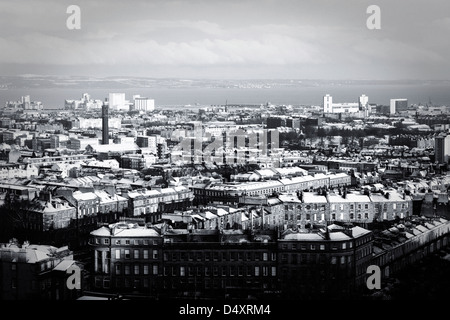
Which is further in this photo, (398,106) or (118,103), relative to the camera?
(118,103)

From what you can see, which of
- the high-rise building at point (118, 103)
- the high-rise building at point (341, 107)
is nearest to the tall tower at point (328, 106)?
the high-rise building at point (341, 107)

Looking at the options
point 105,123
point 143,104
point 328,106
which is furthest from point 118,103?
point 328,106

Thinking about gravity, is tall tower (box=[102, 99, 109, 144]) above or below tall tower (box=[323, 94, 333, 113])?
below

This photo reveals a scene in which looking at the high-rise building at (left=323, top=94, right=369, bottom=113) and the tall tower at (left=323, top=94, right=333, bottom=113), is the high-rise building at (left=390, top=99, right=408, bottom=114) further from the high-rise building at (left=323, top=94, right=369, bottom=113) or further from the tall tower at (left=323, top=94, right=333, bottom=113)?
the tall tower at (left=323, top=94, right=333, bottom=113)

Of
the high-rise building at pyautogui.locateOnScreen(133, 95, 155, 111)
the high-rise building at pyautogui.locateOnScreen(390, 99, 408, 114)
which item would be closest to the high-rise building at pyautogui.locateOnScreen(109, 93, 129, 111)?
the high-rise building at pyautogui.locateOnScreen(133, 95, 155, 111)

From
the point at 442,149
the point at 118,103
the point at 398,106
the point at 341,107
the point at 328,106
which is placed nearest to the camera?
the point at 442,149

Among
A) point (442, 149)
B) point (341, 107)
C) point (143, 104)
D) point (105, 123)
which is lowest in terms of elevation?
point (442, 149)

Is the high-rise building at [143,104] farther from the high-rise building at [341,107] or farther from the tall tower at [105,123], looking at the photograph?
the high-rise building at [341,107]

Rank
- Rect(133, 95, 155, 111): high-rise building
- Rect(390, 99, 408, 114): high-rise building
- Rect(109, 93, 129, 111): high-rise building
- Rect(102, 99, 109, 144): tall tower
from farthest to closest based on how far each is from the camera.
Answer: Rect(133, 95, 155, 111): high-rise building → Rect(109, 93, 129, 111): high-rise building → Rect(102, 99, 109, 144): tall tower → Rect(390, 99, 408, 114): high-rise building

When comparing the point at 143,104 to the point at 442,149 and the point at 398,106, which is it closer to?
the point at 398,106

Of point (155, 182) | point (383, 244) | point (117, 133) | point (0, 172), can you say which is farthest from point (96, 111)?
point (383, 244)

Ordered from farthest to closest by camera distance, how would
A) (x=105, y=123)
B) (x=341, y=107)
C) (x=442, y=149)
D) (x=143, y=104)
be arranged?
(x=143, y=104), (x=341, y=107), (x=105, y=123), (x=442, y=149)

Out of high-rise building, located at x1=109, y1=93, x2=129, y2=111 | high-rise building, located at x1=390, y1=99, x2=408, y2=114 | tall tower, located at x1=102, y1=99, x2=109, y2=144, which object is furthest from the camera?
high-rise building, located at x1=109, y1=93, x2=129, y2=111

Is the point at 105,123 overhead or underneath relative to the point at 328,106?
underneath
